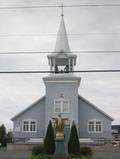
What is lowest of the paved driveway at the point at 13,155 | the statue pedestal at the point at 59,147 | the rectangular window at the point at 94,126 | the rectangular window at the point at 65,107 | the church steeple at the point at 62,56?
the paved driveway at the point at 13,155

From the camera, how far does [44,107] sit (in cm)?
5162

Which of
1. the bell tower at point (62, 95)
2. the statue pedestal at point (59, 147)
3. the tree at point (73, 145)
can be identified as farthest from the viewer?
the bell tower at point (62, 95)

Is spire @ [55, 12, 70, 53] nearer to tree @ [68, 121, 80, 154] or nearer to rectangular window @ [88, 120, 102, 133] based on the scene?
rectangular window @ [88, 120, 102, 133]

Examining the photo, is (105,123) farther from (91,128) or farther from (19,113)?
(19,113)

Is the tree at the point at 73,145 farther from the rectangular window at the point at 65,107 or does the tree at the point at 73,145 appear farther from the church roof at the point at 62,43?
the church roof at the point at 62,43

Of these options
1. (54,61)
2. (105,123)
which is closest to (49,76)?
(54,61)

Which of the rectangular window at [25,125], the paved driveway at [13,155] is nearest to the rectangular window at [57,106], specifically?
the rectangular window at [25,125]

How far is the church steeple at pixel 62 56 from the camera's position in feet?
164

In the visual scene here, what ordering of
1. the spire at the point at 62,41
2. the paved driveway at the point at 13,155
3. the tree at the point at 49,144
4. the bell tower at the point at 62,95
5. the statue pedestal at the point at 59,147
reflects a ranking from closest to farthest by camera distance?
the tree at the point at 49,144, the statue pedestal at the point at 59,147, the paved driveway at the point at 13,155, the bell tower at the point at 62,95, the spire at the point at 62,41

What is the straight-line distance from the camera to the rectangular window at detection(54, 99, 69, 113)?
48.9 m

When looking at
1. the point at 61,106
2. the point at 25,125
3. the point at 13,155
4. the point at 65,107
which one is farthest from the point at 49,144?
the point at 25,125

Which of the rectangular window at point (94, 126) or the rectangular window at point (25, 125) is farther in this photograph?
the rectangular window at point (94, 126)

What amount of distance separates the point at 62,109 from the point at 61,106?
0.40 metres

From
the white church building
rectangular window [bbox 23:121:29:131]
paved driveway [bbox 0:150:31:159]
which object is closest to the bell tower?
the white church building
